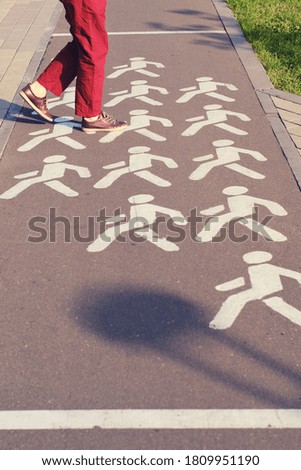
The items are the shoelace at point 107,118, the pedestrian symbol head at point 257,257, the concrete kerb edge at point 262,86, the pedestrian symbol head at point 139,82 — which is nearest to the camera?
the pedestrian symbol head at point 257,257

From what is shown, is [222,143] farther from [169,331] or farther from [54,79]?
[169,331]

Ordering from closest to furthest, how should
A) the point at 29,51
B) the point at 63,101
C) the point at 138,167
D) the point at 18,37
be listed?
the point at 138,167, the point at 63,101, the point at 29,51, the point at 18,37

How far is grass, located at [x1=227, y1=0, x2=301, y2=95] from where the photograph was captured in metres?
9.64

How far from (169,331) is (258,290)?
70 cm

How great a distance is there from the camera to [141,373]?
4.40 meters

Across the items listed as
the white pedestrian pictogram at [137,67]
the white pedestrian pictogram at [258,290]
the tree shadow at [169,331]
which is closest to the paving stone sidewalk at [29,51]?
the white pedestrian pictogram at [137,67]

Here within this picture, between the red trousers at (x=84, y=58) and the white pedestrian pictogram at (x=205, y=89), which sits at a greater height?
the red trousers at (x=84, y=58)

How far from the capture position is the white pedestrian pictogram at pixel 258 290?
4.86 meters

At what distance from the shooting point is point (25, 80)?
31.4 feet

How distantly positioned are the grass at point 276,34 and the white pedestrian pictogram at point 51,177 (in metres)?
2.97

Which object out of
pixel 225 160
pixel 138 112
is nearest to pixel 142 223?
pixel 225 160

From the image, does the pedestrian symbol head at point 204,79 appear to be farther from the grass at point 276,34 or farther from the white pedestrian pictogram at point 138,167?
the white pedestrian pictogram at point 138,167

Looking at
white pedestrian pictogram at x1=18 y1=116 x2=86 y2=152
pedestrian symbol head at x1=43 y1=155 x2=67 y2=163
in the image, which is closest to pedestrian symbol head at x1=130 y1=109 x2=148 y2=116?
white pedestrian pictogram at x1=18 y1=116 x2=86 y2=152

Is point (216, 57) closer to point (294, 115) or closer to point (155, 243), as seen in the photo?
point (294, 115)
